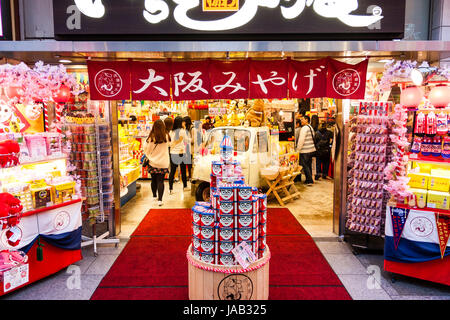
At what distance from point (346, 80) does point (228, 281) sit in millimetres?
3447

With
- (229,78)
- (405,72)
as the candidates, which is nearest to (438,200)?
(405,72)

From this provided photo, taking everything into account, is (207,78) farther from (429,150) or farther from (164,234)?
(429,150)

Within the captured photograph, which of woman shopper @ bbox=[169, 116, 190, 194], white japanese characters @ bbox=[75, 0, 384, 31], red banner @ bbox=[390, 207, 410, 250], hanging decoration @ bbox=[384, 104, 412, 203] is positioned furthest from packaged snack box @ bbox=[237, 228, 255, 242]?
woman shopper @ bbox=[169, 116, 190, 194]

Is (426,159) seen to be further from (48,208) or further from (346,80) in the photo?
(48,208)

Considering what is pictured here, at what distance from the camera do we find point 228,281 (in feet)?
11.7

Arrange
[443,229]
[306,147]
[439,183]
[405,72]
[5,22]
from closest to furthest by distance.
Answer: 1. [443,229]
2. [439,183]
3. [405,72]
4. [5,22]
5. [306,147]

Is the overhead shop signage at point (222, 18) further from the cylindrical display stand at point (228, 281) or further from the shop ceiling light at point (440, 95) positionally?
the cylindrical display stand at point (228, 281)

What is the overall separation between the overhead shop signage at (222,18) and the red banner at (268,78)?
43 cm

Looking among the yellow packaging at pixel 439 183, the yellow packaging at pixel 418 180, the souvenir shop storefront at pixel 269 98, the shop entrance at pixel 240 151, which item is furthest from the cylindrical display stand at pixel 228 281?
the shop entrance at pixel 240 151

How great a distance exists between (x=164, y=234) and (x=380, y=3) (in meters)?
5.23

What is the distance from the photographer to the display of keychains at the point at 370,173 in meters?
5.07

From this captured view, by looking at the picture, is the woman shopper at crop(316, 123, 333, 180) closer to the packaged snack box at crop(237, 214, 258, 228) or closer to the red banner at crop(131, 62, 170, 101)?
the red banner at crop(131, 62, 170, 101)

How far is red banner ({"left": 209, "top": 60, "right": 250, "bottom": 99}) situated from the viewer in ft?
16.4
